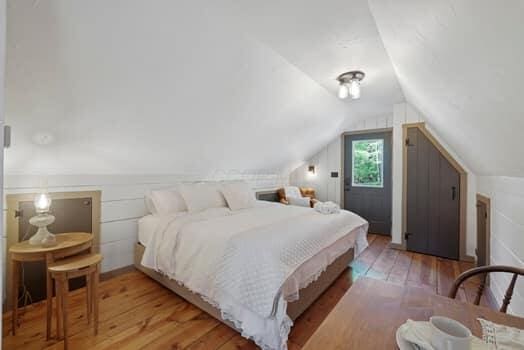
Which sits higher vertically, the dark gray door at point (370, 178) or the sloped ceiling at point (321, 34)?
the sloped ceiling at point (321, 34)

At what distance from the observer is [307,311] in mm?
2119

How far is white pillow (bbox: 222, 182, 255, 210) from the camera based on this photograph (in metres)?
3.27

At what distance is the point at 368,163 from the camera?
15.9 feet

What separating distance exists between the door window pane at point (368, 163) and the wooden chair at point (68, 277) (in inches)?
183

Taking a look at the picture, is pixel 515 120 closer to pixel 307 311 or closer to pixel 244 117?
pixel 307 311

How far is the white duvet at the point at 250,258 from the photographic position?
1.65 m

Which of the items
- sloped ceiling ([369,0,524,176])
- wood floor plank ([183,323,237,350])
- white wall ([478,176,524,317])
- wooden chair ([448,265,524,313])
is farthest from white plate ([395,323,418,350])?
white wall ([478,176,524,317])

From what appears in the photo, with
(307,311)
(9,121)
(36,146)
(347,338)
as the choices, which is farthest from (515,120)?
(36,146)

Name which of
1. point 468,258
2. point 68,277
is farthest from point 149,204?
point 468,258

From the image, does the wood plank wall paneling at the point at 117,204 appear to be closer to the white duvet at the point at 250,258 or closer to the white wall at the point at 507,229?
the white duvet at the point at 250,258

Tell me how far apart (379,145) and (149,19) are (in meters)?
4.45

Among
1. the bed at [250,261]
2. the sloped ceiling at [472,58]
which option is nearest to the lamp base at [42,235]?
the bed at [250,261]

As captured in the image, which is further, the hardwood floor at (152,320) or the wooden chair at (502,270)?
the hardwood floor at (152,320)

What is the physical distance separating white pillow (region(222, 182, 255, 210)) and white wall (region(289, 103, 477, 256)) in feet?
7.95
